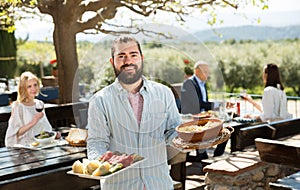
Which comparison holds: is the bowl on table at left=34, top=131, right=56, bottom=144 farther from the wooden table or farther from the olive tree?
the olive tree

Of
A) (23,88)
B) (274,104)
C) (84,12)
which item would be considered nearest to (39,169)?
(23,88)

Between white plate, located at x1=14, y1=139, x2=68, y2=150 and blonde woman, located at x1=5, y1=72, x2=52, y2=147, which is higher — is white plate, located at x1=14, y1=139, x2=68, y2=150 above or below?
below

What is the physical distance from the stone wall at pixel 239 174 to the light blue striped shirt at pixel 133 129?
1709 mm

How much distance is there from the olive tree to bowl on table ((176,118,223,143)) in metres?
3.37

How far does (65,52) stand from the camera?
618 centimetres

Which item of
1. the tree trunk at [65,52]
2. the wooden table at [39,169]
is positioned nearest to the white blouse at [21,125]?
the wooden table at [39,169]

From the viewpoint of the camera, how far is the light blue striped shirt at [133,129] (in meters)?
2.08

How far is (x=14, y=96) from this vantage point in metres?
8.31

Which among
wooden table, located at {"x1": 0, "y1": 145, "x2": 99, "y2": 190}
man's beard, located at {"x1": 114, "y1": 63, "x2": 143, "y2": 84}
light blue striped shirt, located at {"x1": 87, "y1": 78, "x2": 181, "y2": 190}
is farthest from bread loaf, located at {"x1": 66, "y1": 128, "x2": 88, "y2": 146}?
man's beard, located at {"x1": 114, "y1": 63, "x2": 143, "y2": 84}

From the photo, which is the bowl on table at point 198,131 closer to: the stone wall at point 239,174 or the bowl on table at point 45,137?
the stone wall at point 239,174

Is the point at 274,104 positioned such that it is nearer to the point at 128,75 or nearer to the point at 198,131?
the point at 198,131

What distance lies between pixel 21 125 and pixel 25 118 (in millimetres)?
75

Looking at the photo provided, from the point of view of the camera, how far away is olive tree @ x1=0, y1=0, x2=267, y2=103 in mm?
5664

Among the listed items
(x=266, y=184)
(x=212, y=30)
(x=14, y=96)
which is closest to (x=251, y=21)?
(x=212, y=30)
